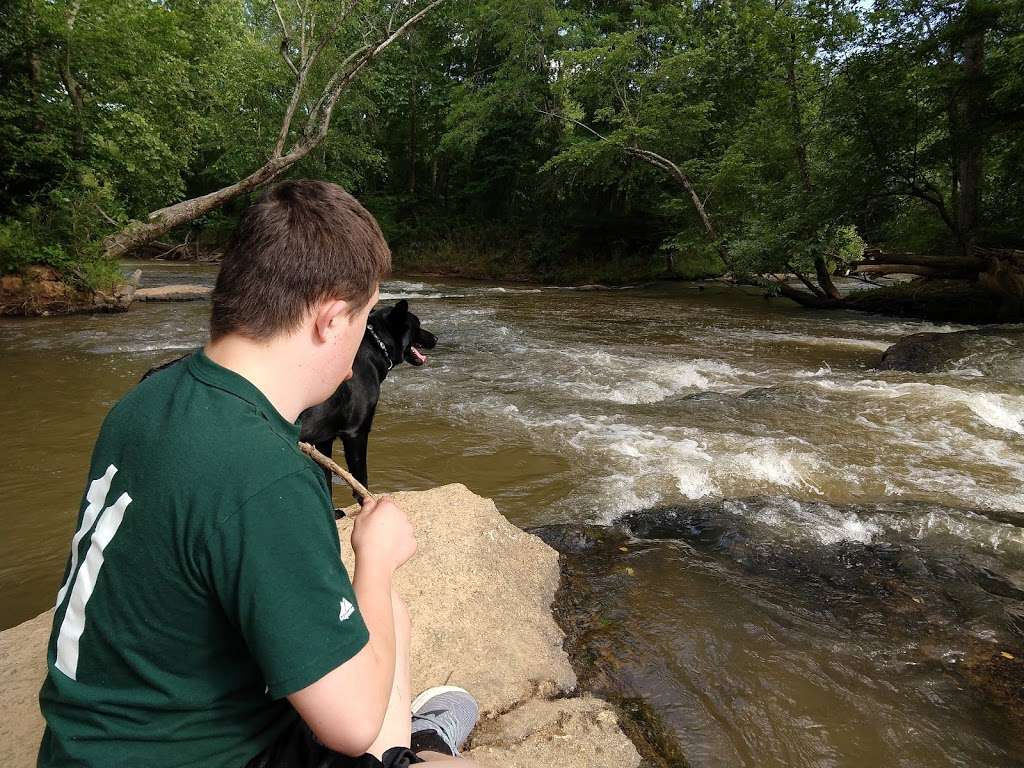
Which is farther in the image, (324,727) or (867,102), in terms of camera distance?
(867,102)

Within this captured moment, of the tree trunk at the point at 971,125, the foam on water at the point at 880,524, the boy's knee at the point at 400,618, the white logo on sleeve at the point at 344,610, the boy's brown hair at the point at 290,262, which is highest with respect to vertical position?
the tree trunk at the point at 971,125

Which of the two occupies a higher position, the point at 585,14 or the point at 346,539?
the point at 585,14

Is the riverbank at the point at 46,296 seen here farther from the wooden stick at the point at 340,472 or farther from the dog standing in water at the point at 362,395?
the wooden stick at the point at 340,472

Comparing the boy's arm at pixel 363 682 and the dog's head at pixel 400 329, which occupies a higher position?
the dog's head at pixel 400 329

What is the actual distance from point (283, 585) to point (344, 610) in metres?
0.12

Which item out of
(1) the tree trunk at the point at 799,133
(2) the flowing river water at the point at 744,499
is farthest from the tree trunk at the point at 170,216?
(1) the tree trunk at the point at 799,133

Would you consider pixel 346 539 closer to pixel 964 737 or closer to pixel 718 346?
pixel 964 737

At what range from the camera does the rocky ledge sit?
6.53ft

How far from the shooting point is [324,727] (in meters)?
1.01

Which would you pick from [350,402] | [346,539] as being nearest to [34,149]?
[350,402]

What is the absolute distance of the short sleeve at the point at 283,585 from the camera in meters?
0.92

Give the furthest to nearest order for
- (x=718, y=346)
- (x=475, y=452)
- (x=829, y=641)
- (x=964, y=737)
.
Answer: (x=718, y=346) < (x=475, y=452) < (x=829, y=641) < (x=964, y=737)

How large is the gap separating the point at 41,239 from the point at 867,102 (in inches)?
695

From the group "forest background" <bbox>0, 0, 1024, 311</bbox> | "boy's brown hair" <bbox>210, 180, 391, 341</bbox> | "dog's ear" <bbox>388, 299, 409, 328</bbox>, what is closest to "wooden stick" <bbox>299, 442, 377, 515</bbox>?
"boy's brown hair" <bbox>210, 180, 391, 341</bbox>
